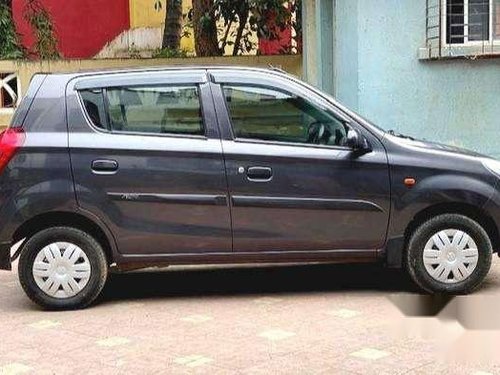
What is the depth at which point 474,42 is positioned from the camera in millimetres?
9914

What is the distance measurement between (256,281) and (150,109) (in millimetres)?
1770

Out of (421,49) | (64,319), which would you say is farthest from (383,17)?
(64,319)

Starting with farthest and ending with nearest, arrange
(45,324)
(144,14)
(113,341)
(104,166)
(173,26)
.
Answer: (144,14), (173,26), (104,166), (45,324), (113,341)

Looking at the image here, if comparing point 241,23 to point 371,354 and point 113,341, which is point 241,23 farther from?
point 371,354

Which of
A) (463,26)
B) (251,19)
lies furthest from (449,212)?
(251,19)

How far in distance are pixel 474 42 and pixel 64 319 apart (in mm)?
6159

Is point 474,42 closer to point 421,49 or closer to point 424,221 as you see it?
point 421,49

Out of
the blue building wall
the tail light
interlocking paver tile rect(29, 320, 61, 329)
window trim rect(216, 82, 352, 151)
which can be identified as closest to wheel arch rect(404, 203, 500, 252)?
window trim rect(216, 82, 352, 151)

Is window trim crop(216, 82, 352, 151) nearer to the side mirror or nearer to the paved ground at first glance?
the side mirror

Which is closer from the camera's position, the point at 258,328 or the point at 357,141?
the point at 258,328

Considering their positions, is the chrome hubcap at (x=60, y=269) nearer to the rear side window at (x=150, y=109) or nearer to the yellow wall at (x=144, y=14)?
the rear side window at (x=150, y=109)

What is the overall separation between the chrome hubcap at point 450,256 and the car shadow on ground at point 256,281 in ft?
1.14

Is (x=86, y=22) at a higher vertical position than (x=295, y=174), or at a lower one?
higher

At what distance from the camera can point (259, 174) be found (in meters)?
6.23
